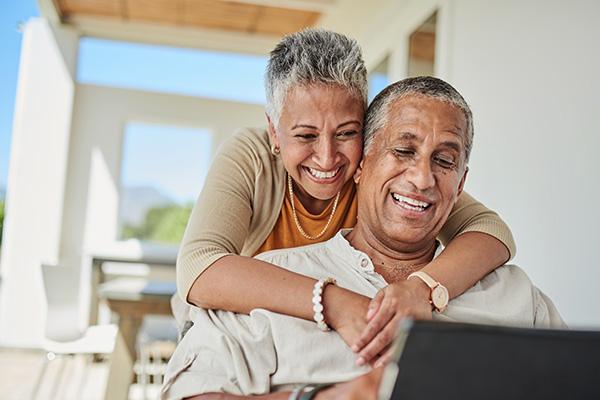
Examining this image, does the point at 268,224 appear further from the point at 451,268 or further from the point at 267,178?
the point at 451,268

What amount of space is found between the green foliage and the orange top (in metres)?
5.99

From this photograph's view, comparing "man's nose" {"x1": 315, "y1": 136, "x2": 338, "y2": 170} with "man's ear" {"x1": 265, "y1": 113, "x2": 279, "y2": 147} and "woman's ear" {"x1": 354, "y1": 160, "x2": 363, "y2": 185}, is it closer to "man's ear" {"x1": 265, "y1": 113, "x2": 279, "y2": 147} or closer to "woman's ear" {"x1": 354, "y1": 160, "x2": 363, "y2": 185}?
"woman's ear" {"x1": 354, "y1": 160, "x2": 363, "y2": 185}

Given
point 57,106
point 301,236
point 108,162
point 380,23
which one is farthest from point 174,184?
point 301,236

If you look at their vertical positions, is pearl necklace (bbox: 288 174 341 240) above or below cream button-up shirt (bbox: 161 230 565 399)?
above

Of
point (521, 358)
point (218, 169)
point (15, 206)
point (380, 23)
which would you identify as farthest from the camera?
point (15, 206)

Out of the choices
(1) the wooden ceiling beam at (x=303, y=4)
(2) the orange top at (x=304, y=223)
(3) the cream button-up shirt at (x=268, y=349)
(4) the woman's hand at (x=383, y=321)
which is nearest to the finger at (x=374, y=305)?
(4) the woman's hand at (x=383, y=321)

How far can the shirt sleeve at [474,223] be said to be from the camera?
67.8 inches

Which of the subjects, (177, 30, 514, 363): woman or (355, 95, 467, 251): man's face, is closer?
(177, 30, 514, 363): woman


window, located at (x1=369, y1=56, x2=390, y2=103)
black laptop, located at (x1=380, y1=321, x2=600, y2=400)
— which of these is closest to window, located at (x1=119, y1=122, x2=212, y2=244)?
window, located at (x1=369, y1=56, x2=390, y2=103)

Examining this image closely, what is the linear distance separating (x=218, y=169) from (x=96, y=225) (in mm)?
6113

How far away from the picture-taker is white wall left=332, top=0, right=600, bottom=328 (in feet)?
7.91

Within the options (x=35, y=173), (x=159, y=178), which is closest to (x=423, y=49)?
(x=159, y=178)

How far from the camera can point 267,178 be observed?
1865 mm

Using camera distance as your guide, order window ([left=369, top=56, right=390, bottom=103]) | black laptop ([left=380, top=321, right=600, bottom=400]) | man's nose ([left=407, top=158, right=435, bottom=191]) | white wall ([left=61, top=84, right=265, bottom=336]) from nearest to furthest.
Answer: black laptop ([left=380, top=321, right=600, bottom=400]) → man's nose ([left=407, top=158, right=435, bottom=191]) → window ([left=369, top=56, right=390, bottom=103]) → white wall ([left=61, top=84, right=265, bottom=336])
